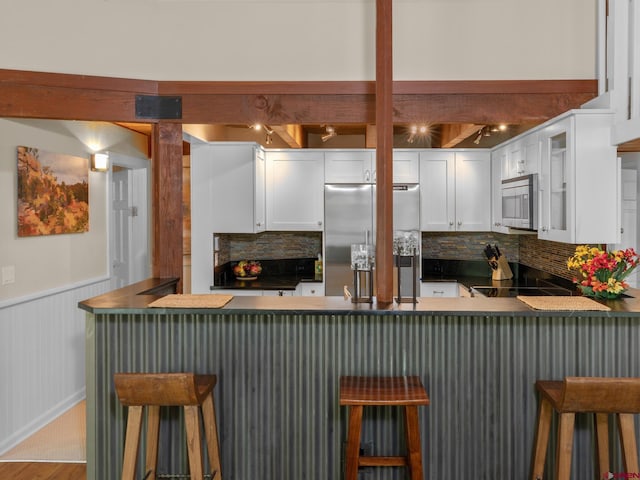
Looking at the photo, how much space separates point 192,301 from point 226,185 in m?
2.56

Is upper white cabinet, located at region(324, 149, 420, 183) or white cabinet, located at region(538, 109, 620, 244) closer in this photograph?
white cabinet, located at region(538, 109, 620, 244)

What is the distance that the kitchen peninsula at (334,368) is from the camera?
2609mm

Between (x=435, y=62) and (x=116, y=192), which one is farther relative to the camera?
(x=116, y=192)

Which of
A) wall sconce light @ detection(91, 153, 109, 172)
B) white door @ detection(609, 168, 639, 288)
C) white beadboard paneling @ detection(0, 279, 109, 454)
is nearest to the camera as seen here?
white door @ detection(609, 168, 639, 288)

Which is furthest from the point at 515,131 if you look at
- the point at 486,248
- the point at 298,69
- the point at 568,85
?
the point at 298,69

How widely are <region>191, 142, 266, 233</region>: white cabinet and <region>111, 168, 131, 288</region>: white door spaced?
3.09 feet

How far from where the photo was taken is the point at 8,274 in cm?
359

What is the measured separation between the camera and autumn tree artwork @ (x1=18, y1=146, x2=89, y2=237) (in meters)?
3.75

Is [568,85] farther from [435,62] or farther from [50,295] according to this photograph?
[50,295]

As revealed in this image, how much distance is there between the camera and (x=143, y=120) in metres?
3.52

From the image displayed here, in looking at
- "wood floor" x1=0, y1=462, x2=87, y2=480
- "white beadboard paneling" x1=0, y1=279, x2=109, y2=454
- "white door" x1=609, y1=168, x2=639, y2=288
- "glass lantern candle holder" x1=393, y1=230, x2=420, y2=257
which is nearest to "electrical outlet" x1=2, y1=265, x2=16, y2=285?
"white beadboard paneling" x1=0, y1=279, x2=109, y2=454

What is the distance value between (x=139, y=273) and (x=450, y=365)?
4095 mm

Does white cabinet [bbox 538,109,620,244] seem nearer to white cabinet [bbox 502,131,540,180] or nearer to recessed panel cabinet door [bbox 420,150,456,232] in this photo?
white cabinet [bbox 502,131,540,180]

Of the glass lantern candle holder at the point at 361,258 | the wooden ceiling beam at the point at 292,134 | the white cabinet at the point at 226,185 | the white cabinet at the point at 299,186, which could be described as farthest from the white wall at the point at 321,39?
the white cabinet at the point at 299,186
